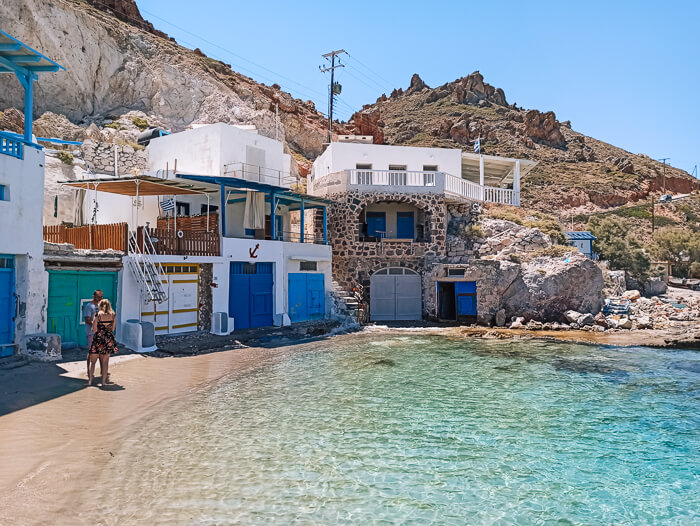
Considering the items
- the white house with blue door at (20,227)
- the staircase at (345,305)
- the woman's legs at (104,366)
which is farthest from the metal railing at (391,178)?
the woman's legs at (104,366)

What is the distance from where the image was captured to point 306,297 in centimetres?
2255

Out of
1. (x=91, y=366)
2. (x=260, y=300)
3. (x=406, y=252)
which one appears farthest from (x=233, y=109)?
(x=91, y=366)

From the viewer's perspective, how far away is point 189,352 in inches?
580

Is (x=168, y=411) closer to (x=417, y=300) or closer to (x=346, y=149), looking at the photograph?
(x=417, y=300)

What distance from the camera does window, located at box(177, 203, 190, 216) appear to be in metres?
22.1

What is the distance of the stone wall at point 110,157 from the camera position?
25.5 m

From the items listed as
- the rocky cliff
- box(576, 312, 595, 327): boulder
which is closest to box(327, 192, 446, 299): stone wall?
box(576, 312, 595, 327): boulder

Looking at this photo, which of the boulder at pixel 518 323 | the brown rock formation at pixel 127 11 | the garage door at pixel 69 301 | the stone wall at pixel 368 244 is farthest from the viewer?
the brown rock formation at pixel 127 11

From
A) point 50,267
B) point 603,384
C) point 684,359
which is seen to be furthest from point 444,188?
point 50,267

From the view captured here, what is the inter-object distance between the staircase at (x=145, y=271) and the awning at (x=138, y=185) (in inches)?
69.7

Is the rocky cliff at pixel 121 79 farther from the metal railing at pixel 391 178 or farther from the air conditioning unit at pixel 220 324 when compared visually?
the air conditioning unit at pixel 220 324

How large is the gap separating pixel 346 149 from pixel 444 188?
653cm

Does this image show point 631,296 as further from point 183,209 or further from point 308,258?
point 183,209

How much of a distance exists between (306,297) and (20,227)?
12.7 metres
